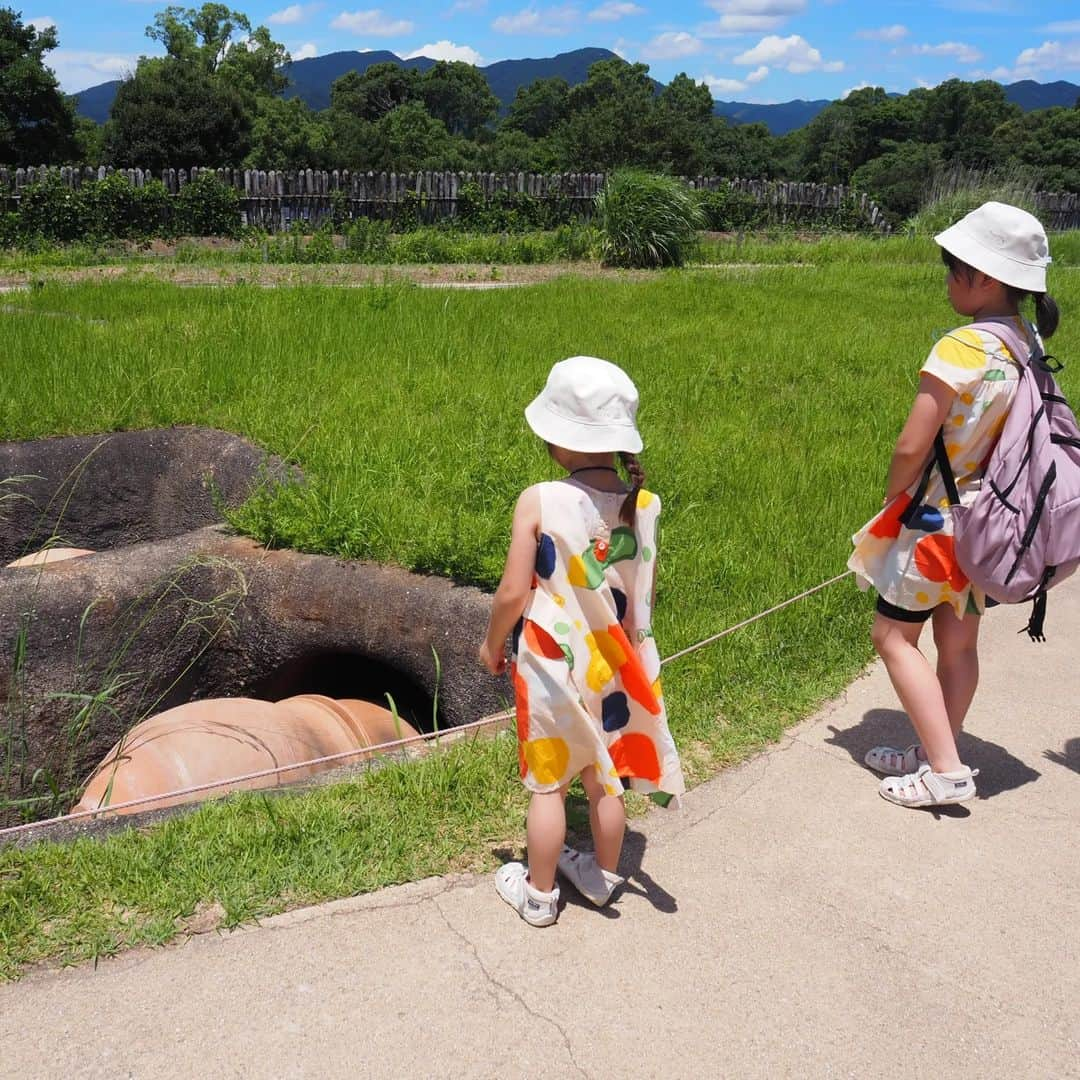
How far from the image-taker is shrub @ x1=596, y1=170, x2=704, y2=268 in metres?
15.7

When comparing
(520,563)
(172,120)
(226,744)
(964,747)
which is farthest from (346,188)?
(172,120)

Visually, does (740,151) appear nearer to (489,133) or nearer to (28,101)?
(489,133)

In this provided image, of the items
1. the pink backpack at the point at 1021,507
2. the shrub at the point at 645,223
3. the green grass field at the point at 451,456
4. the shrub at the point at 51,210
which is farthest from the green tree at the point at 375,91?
the pink backpack at the point at 1021,507

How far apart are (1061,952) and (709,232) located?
19086 millimetres

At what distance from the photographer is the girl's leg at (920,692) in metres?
3.54

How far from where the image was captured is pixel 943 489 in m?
3.44

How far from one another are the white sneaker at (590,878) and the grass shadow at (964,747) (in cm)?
125

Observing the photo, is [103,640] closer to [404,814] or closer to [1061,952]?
[404,814]

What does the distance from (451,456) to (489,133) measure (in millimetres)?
96689

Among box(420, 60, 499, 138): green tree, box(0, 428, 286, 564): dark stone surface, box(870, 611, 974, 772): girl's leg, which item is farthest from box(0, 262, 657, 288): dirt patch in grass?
box(420, 60, 499, 138): green tree

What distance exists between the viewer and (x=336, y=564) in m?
5.24

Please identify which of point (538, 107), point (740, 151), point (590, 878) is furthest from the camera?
point (538, 107)

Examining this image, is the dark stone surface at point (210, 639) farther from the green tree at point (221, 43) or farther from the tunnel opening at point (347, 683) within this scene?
the green tree at point (221, 43)

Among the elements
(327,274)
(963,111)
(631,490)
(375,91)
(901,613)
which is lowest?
(327,274)
